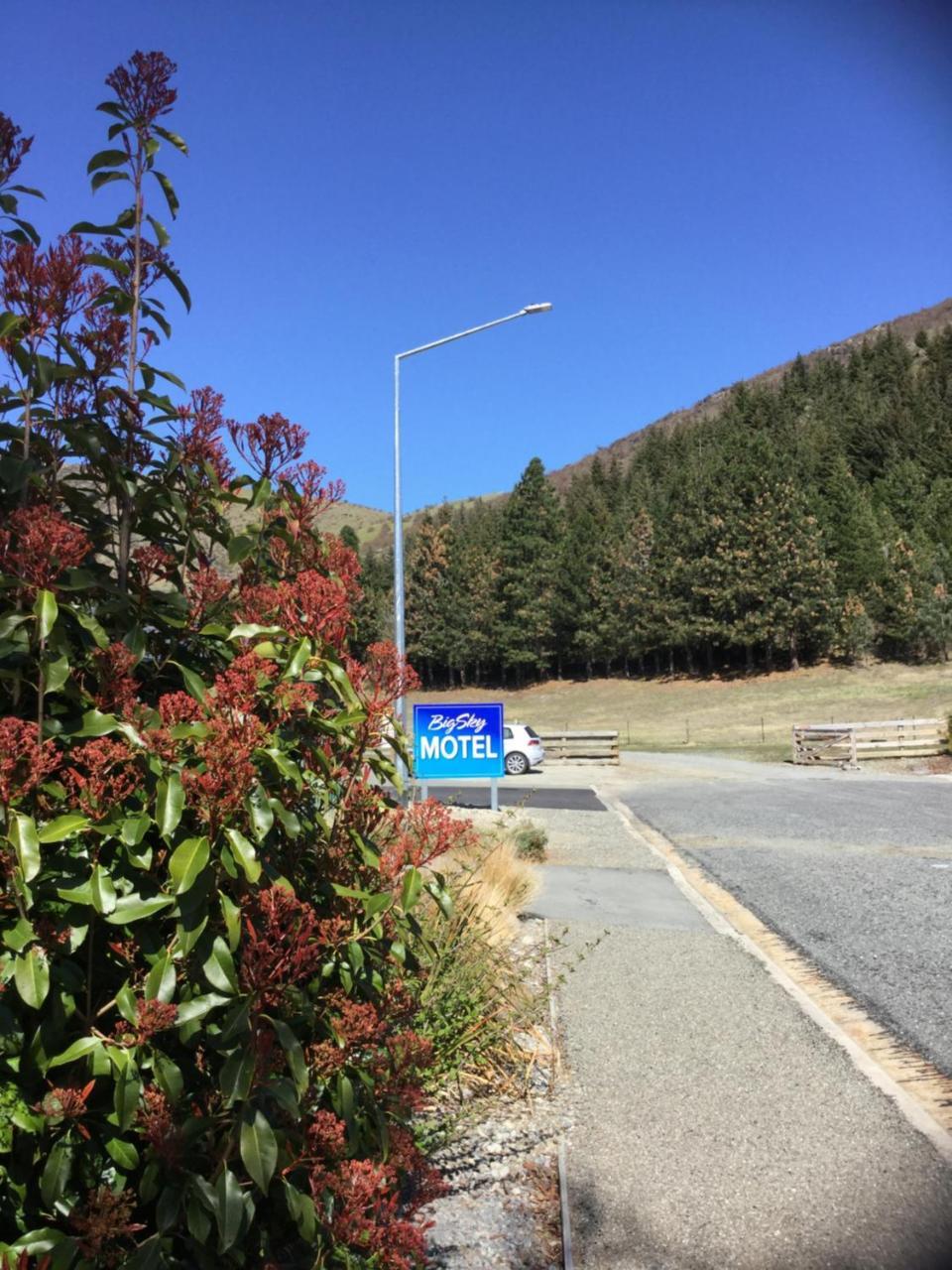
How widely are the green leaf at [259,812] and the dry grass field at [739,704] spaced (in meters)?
30.7

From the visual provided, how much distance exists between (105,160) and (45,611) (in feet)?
4.32

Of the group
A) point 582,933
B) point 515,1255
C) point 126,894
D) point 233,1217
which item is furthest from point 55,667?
point 582,933

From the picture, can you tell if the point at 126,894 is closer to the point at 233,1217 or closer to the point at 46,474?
the point at 233,1217

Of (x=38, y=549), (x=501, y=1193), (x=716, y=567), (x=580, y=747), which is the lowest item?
(x=580, y=747)

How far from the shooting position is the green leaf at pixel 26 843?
5.34 feet

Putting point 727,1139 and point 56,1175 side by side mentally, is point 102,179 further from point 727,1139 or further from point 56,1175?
point 727,1139

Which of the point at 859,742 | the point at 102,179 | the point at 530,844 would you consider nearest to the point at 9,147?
the point at 102,179

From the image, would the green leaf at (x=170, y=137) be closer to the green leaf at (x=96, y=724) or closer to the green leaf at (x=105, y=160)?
the green leaf at (x=105, y=160)

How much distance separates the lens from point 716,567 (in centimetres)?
6359

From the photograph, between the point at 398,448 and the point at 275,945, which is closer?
the point at 275,945

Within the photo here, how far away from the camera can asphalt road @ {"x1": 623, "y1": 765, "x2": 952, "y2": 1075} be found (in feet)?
18.5

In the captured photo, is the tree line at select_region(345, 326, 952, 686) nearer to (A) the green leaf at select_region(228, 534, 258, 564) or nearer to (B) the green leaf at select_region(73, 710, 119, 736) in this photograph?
(A) the green leaf at select_region(228, 534, 258, 564)

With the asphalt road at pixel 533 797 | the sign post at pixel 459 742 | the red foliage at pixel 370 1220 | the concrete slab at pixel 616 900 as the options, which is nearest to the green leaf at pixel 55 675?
the red foliage at pixel 370 1220

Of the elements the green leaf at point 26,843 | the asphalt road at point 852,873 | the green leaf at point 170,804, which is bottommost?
the asphalt road at point 852,873
